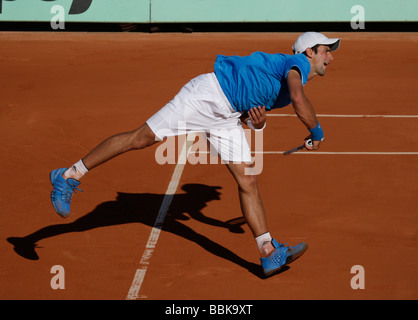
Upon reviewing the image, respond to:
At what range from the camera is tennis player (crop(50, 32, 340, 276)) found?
20.8 ft

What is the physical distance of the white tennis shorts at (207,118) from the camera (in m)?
6.46

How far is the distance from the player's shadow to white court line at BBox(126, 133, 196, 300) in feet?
0.18

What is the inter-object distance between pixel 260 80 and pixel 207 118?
585 millimetres

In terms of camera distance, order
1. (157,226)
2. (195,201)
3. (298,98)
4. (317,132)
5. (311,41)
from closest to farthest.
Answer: (298,98), (317,132), (311,41), (157,226), (195,201)

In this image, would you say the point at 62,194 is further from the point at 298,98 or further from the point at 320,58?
the point at 320,58

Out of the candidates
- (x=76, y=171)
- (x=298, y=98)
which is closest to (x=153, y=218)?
(x=76, y=171)

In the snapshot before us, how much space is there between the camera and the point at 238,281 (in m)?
6.47

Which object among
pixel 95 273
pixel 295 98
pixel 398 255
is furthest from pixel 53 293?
pixel 398 255

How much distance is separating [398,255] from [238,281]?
1589 mm

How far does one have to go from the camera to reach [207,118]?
21.4 ft

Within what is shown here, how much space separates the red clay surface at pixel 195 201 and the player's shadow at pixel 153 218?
2 cm

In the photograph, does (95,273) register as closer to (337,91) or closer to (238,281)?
(238,281)
